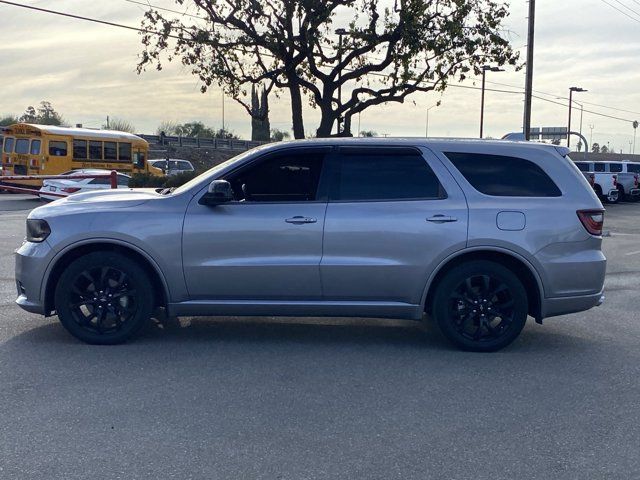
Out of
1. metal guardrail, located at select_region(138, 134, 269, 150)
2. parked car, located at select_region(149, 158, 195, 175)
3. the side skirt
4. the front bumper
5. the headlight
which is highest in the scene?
metal guardrail, located at select_region(138, 134, 269, 150)

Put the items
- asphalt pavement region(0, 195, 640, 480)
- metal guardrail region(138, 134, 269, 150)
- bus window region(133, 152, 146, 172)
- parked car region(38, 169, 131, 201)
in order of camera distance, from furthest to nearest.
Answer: metal guardrail region(138, 134, 269, 150) < bus window region(133, 152, 146, 172) < parked car region(38, 169, 131, 201) < asphalt pavement region(0, 195, 640, 480)

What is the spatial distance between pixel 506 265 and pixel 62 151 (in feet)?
84.5

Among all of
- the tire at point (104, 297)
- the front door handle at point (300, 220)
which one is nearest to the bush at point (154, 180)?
the tire at point (104, 297)

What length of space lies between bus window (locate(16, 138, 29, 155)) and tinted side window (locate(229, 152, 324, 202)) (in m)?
25.5

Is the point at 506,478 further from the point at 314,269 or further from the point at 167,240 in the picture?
the point at 167,240

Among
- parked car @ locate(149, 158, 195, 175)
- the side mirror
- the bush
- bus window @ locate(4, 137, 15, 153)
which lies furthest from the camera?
parked car @ locate(149, 158, 195, 175)

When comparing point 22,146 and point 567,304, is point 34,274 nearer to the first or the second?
point 567,304

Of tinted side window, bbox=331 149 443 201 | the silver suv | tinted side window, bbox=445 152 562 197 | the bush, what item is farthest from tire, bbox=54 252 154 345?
the bush

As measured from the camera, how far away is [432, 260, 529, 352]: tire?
6891 mm

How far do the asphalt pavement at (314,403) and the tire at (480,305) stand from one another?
0.17m

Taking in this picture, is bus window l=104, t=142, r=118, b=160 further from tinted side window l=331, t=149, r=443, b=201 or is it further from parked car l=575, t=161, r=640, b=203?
tinted side window l=331, t=149, r=443, b=201

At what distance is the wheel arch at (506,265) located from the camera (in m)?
6.86

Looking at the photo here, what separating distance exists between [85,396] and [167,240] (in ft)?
5.68

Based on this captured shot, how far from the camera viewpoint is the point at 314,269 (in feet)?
22.3
